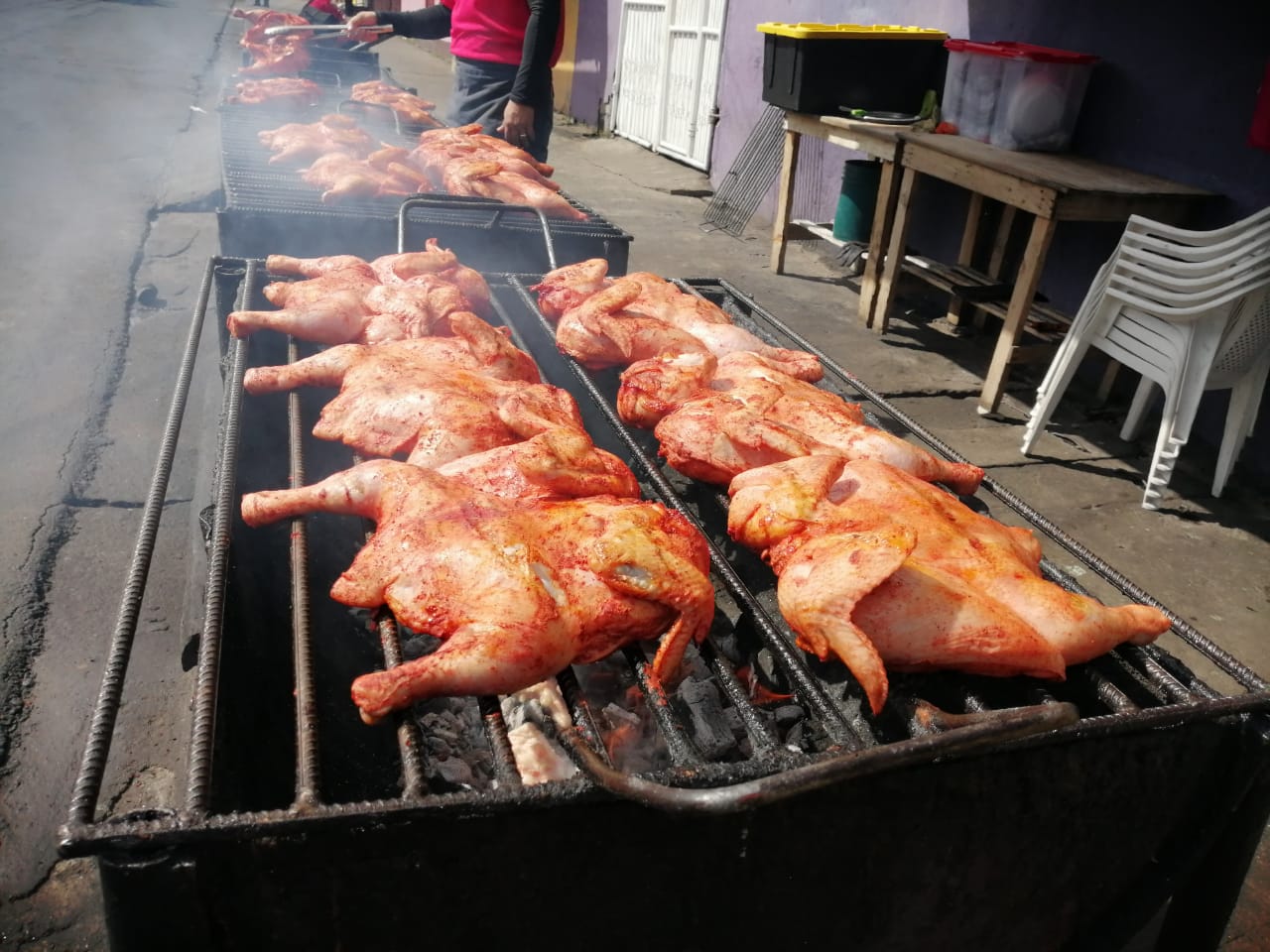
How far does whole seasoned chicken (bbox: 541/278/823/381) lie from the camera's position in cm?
320

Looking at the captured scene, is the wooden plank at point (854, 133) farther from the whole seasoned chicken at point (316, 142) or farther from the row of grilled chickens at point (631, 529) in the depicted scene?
the row of grilled chickens at point (631, 529)

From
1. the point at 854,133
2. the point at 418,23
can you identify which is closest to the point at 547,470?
the point at 854,133

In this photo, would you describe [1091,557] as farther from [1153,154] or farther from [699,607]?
[1153,154]

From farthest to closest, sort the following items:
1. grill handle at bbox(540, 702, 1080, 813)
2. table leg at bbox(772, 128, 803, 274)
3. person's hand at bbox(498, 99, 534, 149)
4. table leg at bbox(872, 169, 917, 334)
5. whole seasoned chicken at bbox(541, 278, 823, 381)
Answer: table leg at bbox(772, 128, 803, 274) → table leg at bbox(872, 169, 917, 334) → person's hand at bbox(498, 99, 534, 149) → whole seasoned chicken at bbox(541, 278, 823, 381) → grill handle at bbox(540, 702, 1080, 813)

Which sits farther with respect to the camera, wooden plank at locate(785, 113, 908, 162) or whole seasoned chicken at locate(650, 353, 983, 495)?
wooden plank at locate(785, 113, 908, 162)

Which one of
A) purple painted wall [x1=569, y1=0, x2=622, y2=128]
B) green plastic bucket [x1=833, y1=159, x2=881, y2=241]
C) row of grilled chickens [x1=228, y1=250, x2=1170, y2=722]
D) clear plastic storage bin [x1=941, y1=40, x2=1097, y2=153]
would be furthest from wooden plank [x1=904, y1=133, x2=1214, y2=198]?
purple painted wall [x1=569, y1=0, x2=622, y2=128]

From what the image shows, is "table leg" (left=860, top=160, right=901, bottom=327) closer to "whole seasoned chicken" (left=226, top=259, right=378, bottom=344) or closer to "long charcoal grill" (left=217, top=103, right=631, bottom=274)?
"long charcoal grill" (left=217, top=103, right=631, bottom=274)

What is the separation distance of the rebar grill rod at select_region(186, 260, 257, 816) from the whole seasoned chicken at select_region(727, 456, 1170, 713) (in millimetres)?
1123

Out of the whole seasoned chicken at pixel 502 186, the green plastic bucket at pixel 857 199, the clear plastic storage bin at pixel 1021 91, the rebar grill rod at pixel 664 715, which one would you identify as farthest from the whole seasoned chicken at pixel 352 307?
the green plastic bucket at pixel 857 199

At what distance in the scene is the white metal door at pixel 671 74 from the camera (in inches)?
462

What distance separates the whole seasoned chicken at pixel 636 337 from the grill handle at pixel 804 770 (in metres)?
1.97

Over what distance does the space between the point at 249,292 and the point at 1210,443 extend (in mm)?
5686

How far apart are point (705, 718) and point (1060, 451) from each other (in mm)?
4138

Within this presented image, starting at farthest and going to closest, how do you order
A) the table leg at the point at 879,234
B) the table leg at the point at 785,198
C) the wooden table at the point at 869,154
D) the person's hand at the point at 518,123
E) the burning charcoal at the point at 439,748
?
1. the table leg at the point at 785,198
2. the table leg at the point at 879,234
3. the wooden table at the point at 869,154
4. the person's hand at the point at 518,123
5. the burning charcoal at the point at 439,748
